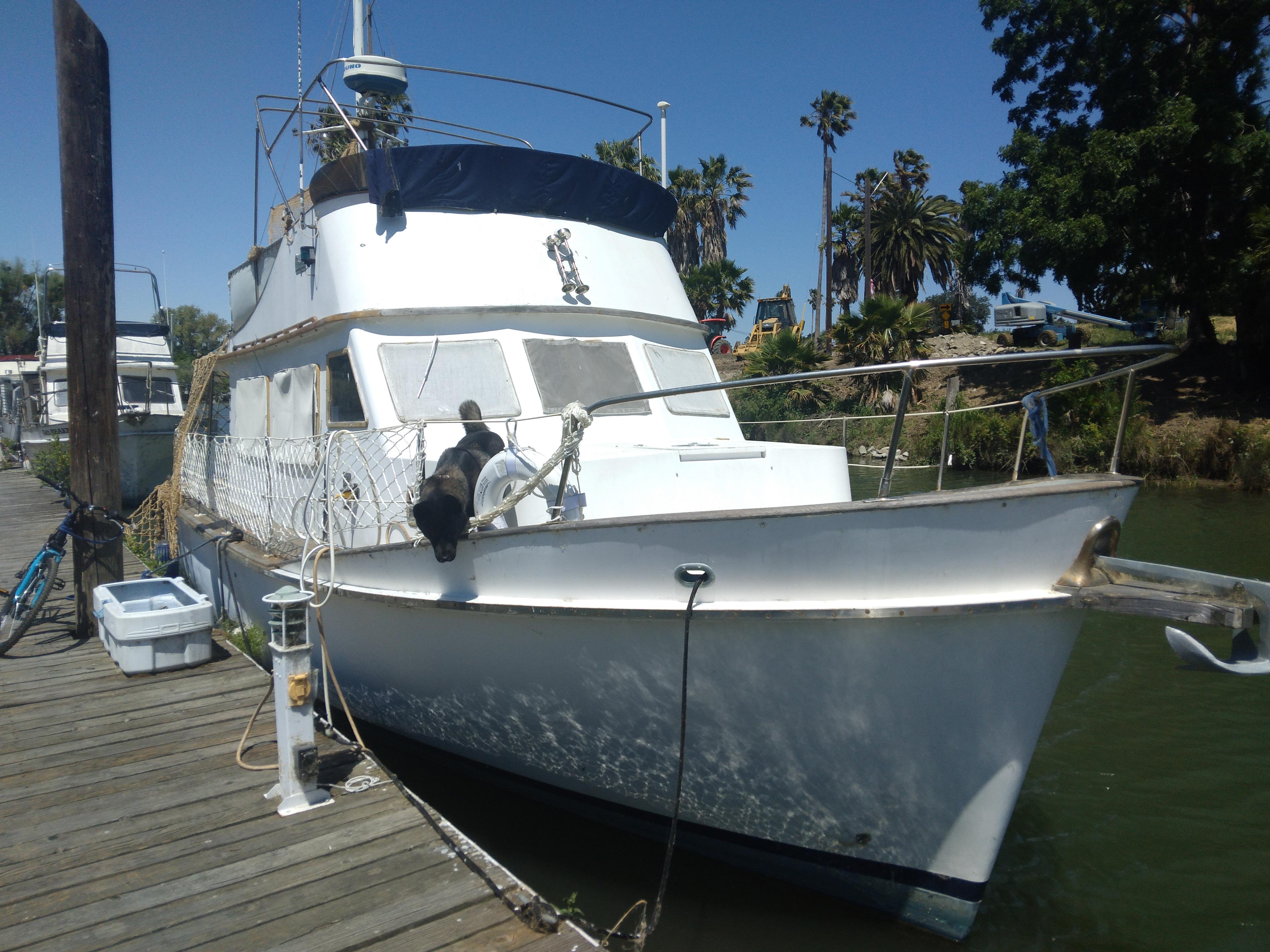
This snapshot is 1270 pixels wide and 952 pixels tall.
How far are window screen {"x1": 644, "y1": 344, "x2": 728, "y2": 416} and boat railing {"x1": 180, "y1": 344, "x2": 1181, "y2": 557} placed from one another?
1.47 ft

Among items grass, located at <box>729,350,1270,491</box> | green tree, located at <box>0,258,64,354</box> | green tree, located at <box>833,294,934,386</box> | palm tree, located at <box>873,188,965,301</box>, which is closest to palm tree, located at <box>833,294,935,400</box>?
green tree, located at <box>833,294,934,386</box>

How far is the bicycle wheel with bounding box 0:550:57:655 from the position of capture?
20.7 feet

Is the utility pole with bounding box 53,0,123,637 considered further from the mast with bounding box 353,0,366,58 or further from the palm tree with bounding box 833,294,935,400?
the palm tree with bounding box 833,294,935,400

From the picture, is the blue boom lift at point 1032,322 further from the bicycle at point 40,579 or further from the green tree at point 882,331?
the bicycle at point 40,579

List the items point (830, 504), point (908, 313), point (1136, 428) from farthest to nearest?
point (908, 313) < point (1136, 428) < point (830, 504)

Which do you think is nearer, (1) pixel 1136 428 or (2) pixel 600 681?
(2) pixel 600 681

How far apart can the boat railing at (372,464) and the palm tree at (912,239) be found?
32451mm

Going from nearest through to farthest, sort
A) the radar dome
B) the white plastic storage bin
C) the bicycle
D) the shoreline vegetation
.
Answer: the white plastic storage bin
the bicycle
the radar dome
the shoreline vegetation

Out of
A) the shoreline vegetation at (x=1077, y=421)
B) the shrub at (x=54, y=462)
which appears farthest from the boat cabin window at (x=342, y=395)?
the shrub at (x=54, y=462)

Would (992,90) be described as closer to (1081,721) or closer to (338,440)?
(1081,721)

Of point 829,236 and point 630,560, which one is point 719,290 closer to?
point 829,236

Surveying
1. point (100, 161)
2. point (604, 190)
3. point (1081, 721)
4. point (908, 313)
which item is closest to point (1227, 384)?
point (908, 313)

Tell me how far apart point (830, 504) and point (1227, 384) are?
18.9 metres

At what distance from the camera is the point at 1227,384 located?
58.8 feet
